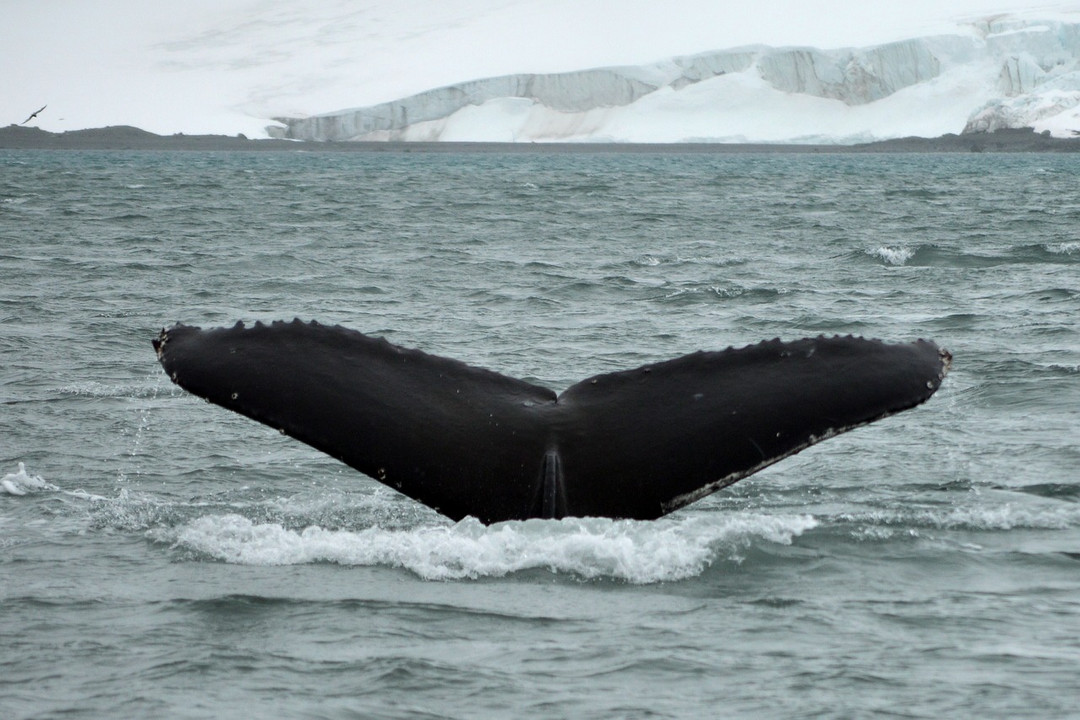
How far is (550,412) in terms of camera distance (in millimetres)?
4043

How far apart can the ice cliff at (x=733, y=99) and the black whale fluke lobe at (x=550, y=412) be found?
12193 centimetres

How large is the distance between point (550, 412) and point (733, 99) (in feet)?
428

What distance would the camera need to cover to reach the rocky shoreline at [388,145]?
385 feet

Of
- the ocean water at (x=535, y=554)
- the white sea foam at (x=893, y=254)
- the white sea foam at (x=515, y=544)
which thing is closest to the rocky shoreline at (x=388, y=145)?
the white sea foam at (x=893, y=254)

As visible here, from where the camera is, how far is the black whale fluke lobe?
377 centimetres

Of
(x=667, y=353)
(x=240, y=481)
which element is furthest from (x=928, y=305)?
(x=240, y=481)

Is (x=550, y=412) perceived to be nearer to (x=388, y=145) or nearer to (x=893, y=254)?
(x=893, y=254)

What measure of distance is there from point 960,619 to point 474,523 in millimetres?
1417

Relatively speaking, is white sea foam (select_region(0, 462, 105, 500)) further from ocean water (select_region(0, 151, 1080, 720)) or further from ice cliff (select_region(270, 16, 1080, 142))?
ice cliff (select_region(270, 16, 1080, 142))

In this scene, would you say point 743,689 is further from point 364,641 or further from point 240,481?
point 240,481

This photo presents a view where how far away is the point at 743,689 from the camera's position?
12.3 feet

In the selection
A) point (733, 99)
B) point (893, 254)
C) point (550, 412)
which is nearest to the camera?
point (550, 412)

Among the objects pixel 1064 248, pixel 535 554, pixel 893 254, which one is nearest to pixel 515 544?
pixel 535 554

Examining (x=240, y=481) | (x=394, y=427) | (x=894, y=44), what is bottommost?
(x=240, y=481)
